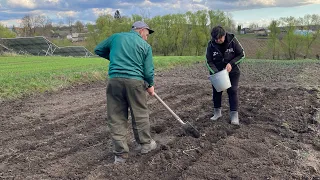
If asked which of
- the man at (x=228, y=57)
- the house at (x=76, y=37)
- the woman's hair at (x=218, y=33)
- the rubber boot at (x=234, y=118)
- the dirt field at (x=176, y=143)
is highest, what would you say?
the house at (x=76, y=37)

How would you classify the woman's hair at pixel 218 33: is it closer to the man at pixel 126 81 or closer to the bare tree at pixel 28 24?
the man at pixel 126 81

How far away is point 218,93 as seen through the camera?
23.1 ft

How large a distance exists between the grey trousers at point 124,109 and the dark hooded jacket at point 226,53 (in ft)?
6.99

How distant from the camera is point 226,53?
6574 millimetres

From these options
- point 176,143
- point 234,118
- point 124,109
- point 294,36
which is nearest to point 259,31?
point 294,36

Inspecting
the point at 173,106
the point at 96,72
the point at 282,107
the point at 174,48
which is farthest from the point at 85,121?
the point at 174,48

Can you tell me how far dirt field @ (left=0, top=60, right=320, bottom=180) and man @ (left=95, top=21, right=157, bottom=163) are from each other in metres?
0.37

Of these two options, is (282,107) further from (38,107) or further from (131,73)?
(38,107)

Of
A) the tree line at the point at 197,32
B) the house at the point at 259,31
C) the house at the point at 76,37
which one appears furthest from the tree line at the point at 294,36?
the house at the point at 76,37

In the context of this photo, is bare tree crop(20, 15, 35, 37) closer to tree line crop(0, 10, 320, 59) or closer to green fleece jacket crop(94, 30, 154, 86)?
tree line crop(0, 10, 320, 59)

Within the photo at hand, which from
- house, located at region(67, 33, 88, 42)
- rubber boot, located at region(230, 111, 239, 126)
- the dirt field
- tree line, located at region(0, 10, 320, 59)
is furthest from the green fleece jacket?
house, located at region(67, 33, 88, 42)

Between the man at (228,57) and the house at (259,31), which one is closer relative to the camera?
the man at (228,57)

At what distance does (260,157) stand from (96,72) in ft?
36.8

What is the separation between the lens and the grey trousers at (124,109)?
491 centimetres
